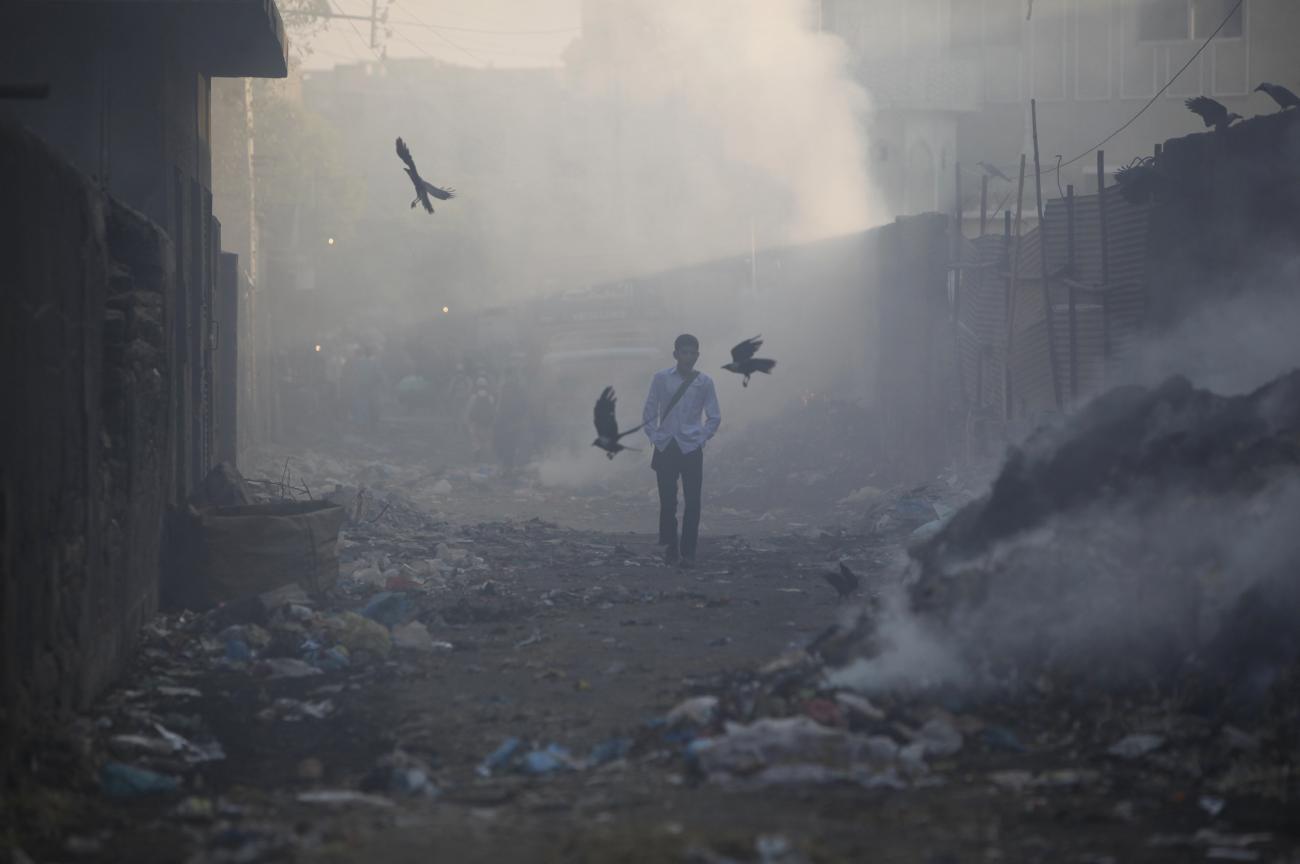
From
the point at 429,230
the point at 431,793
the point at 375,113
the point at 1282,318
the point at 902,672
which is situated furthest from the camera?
the point at 375,113

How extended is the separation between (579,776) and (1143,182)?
6557 millimetres

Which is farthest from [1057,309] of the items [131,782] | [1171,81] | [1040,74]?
[1040,74]

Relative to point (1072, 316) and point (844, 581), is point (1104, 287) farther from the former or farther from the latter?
point (844, 581)

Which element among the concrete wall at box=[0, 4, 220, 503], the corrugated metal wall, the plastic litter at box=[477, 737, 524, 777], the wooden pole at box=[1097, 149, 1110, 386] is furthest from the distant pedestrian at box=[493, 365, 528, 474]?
the plastic litter at box=[477, 737, 524, 777]

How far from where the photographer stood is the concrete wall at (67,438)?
442 centimetres

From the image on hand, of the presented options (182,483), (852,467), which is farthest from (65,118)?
(852,467)

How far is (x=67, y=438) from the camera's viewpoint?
5109 millimetres

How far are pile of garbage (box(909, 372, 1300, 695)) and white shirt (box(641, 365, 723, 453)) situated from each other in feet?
12.2

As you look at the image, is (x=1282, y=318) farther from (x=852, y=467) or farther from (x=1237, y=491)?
(x=852, y=467)

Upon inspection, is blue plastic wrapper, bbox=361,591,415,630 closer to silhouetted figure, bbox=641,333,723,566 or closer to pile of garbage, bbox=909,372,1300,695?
silhouetted figure, bbox=641,333,723,566

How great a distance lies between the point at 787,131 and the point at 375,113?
2781 centimetres

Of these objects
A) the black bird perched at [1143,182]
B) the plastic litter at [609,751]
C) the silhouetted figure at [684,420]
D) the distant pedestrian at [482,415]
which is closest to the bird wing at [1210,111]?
the black bird perched at [1143,182]

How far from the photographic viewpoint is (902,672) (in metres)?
5.51

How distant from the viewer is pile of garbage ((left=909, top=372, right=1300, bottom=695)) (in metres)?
5.25
